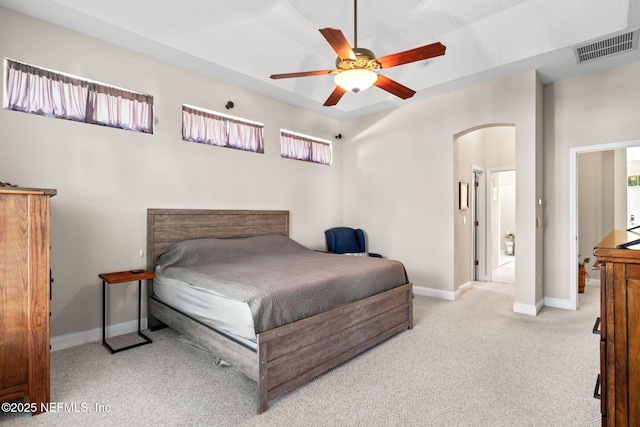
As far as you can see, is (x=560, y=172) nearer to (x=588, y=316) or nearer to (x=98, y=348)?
(x=588, y=316)

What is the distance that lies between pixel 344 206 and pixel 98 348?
423cm

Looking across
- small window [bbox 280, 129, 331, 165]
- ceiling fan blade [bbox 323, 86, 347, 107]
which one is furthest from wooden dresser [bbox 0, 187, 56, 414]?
small window [bbox 280, 129, 331, 165]

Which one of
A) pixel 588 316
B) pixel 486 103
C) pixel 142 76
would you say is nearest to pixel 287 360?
pixel 142 76

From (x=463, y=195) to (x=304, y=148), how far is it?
8.85ft

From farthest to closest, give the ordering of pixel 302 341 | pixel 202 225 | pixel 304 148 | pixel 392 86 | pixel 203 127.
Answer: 1. pixel 304 148
2. pixel 203 127
3. pixel 202 225
4. pixel 392 86
5. pixel 302 341

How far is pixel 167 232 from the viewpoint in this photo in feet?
12.1

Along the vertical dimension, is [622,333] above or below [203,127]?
below

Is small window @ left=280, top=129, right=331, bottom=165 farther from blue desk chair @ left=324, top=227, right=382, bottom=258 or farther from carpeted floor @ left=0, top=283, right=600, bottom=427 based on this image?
carpeted floor @ left=0, top=283, right=600, bottom=427

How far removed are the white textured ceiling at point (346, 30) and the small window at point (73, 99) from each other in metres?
0.49

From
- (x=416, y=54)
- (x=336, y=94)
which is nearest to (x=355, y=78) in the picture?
(x=416, y=54)

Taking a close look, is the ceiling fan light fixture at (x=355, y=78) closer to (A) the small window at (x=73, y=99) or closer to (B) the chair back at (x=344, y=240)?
(A) the small window at (x=73, y=99)

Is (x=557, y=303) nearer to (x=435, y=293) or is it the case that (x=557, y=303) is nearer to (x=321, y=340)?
(x=435, y=293)

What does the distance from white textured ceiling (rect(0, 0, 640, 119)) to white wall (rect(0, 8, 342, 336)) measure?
0.67ft

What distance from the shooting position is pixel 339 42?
7.32ft
